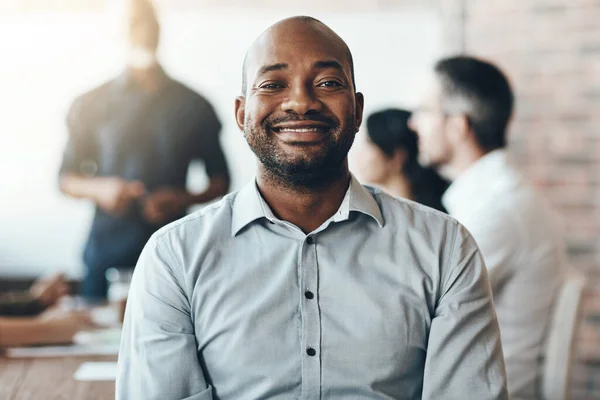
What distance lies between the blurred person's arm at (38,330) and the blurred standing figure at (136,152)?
1.01 m

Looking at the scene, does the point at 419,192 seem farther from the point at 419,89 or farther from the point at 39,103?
the point at 39,103

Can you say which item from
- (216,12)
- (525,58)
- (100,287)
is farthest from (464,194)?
(216,12)

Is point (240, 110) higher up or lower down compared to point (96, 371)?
higher up

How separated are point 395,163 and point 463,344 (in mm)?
1551

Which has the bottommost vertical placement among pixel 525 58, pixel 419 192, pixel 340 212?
pixel 419 192

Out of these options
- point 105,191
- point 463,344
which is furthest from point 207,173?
point 463,344

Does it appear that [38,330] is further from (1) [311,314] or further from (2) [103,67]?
(2) [103,67]

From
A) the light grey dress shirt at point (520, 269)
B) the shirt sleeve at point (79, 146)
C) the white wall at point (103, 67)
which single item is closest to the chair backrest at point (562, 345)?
the light grey dress shirt at point (520, 269)

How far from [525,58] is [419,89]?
0.64 meters

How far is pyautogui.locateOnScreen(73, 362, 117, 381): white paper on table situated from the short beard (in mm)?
674

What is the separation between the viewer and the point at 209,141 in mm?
3119

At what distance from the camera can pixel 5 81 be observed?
357 cm

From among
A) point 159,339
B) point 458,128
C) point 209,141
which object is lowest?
point 159,339

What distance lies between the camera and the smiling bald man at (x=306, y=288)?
1211 mm
